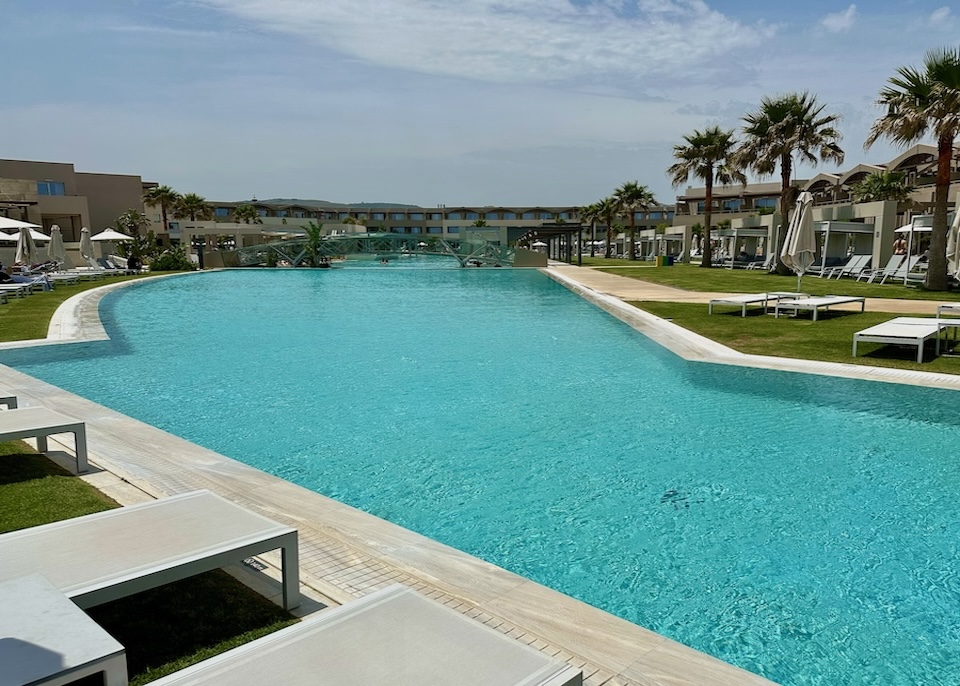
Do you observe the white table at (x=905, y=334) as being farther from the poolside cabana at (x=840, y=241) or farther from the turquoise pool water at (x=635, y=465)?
the poolside cabana at (x=840, y=241)

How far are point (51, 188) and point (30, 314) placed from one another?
1509 inches

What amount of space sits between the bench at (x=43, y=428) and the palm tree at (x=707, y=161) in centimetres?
3749

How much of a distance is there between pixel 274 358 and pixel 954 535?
33.7 feet

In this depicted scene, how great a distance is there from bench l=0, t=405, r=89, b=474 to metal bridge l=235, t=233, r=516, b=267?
1550 inches

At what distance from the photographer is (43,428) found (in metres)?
5.26

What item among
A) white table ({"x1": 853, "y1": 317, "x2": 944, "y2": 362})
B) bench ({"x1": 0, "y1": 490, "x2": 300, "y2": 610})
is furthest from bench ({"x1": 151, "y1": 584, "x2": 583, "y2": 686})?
white table ({"x1": 853, "y1": 317, "x2": 944, "y2": 362})

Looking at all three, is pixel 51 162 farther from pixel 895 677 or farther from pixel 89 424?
pixel 895 677

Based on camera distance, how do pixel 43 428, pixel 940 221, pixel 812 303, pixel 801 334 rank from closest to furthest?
pixel 43 428, pixel 801 334, pixel 812 303, pixel 940 221

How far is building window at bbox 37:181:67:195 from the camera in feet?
151

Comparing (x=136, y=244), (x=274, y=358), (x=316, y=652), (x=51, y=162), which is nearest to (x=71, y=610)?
(x=316, y=652)

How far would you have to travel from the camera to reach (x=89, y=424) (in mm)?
7004

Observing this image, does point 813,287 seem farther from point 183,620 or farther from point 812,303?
point 183,620

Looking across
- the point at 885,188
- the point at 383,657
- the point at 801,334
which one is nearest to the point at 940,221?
the point at 801,334

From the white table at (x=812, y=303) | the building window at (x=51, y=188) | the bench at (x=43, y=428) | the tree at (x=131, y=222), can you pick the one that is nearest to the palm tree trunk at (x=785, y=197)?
the white table at (x=812, y=303)
